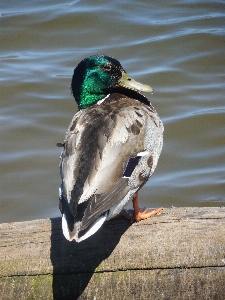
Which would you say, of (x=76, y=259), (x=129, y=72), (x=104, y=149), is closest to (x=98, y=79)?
(x=104, y=149)

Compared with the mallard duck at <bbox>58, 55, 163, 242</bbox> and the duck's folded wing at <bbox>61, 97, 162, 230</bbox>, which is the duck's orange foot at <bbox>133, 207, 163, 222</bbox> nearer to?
the mallard duck at <bbox>58, 55, 163, 242</bbox>

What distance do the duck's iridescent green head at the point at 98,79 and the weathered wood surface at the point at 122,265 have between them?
136 centimetres

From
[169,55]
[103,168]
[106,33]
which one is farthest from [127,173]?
[106,33]

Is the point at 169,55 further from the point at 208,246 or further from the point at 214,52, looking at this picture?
the point at 208,246

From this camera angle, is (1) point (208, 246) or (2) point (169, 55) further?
(2) point (169, 55)

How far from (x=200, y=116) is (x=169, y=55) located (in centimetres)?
200

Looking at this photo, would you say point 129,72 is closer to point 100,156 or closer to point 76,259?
point 100,156

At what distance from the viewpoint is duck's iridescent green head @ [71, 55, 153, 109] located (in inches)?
176

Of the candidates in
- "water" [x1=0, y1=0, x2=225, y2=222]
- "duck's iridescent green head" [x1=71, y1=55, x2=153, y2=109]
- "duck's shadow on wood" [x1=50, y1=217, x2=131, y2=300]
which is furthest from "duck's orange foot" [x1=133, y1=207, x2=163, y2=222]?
"water" [x1=0, y1=0, x2=225, y2=222]

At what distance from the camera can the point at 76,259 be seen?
3252mm

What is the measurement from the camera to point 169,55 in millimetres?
9492

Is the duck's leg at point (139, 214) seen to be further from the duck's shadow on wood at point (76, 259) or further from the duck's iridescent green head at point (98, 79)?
the duck's iridescent green head at point (98, 79)

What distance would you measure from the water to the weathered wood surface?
2.77 metres

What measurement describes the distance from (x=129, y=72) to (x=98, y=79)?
14.1 ft
